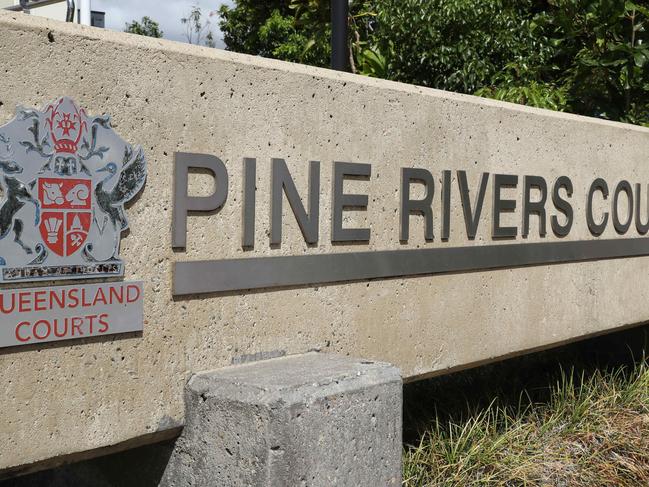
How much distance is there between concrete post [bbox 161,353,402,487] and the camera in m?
3.27

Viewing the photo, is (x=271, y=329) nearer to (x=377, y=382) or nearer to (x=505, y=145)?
(x=377, y=382)

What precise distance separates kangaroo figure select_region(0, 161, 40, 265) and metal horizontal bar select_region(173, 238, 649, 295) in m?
0.65

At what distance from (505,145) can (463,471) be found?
1.80 metres

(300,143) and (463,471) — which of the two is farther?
(463,471)

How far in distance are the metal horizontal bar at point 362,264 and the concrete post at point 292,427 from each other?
36cm

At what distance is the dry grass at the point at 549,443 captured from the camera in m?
5.14

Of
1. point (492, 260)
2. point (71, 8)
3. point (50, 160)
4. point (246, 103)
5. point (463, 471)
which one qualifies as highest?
point (71, 8)

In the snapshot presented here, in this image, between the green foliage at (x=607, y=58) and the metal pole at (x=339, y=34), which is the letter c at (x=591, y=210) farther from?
the green foliage at (x=607, y=58)

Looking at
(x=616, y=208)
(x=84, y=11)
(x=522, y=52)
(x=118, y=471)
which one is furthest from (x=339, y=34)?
(x=522, y=52)

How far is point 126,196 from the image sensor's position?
332 centimetres

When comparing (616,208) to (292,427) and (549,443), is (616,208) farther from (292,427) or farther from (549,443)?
(292,427)

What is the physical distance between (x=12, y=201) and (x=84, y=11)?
3416 mm

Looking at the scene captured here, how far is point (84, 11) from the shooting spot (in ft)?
20.0

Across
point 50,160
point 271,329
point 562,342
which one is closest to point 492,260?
point 562,342
